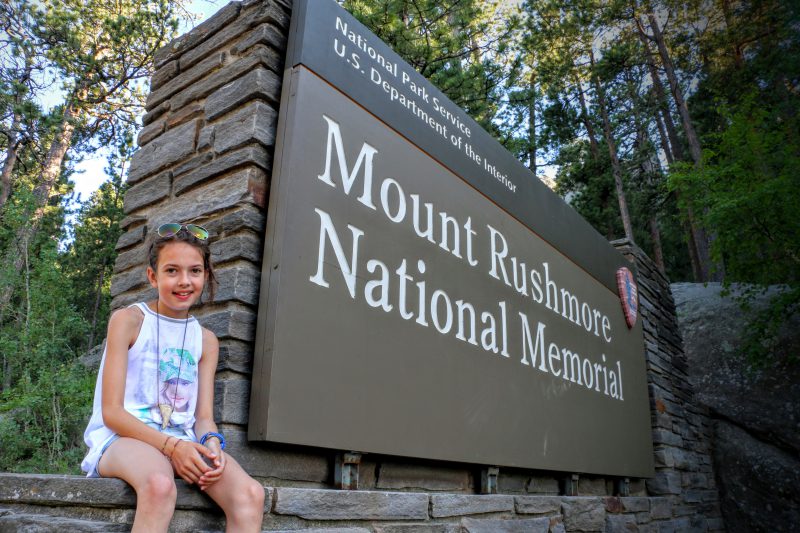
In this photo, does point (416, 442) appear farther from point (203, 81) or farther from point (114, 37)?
point (114, 37)

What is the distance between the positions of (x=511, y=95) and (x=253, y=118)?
6703 millimetres

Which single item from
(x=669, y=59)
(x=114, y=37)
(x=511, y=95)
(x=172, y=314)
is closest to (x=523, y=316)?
(x=172, y=314)

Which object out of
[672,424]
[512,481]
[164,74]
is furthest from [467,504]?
[672,424]

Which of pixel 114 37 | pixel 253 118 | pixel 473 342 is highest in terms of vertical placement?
pixel 114 37

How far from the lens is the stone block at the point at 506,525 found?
90.9 inches

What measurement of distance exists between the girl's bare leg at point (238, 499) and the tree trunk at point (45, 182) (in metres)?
8.44

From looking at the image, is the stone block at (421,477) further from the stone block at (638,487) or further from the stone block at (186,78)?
the stone block at (638,487)

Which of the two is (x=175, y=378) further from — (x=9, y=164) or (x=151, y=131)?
(x=9, y=164)

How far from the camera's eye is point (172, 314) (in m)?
1.54

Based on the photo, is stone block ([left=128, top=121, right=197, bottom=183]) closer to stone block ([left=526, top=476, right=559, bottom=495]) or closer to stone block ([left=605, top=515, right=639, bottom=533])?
stone block ([left=526, top=476, right=559, bottom=495])

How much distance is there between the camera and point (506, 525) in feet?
8.25

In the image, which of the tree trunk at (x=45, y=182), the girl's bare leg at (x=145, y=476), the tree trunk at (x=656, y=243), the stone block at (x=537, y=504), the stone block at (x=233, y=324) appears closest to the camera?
the girl's bare leg at (x=145, y=476)

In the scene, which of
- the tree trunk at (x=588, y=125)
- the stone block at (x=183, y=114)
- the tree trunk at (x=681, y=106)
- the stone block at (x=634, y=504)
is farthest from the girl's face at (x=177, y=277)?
the tree trunk at (x=588, y=125)

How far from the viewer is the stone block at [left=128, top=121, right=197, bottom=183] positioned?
223 cm
